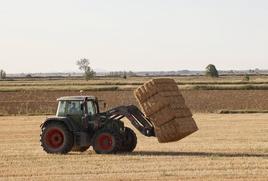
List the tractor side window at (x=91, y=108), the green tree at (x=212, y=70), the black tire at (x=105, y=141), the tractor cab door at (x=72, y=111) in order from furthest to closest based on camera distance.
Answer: the green tree at (x=212, y=70) → the tractor side window at (x=91, y=108) → the tractor cab door at (x=72, y=111) → the black tire at (x=105, y=141)

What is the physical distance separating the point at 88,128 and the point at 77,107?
30.2 inches

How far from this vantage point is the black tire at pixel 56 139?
840 inches

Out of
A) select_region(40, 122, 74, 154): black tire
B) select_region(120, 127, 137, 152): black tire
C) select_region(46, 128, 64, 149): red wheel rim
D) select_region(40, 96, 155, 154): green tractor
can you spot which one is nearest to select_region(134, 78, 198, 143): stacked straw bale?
select_region(40, 96, 155, 154): green tractor

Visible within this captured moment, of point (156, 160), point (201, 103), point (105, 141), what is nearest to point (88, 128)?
point (105, 141)

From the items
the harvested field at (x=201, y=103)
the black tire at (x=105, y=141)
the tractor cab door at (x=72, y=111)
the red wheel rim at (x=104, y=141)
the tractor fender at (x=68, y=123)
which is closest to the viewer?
the black tire at (x=105, y=141)

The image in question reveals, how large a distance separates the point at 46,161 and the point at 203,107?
2819 cm

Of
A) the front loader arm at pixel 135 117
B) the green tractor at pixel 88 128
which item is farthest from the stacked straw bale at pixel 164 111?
the green tractor at pixel 88 128

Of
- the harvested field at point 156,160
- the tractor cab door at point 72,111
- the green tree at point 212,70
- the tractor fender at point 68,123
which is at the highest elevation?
the green tree at point 212,70

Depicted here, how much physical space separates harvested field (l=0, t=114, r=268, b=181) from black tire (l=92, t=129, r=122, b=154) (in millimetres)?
410

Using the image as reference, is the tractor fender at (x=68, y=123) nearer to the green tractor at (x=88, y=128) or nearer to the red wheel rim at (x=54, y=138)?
the green tractor at (x=88, y=128)

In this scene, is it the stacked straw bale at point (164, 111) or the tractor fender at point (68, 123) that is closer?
the stacked straw bale at point (164, 111)

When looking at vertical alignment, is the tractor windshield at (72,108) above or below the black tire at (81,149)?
above

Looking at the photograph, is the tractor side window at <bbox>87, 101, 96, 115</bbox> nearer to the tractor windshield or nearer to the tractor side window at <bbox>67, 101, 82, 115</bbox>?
the tractor windshield

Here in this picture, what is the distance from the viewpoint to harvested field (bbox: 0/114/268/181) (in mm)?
16078
